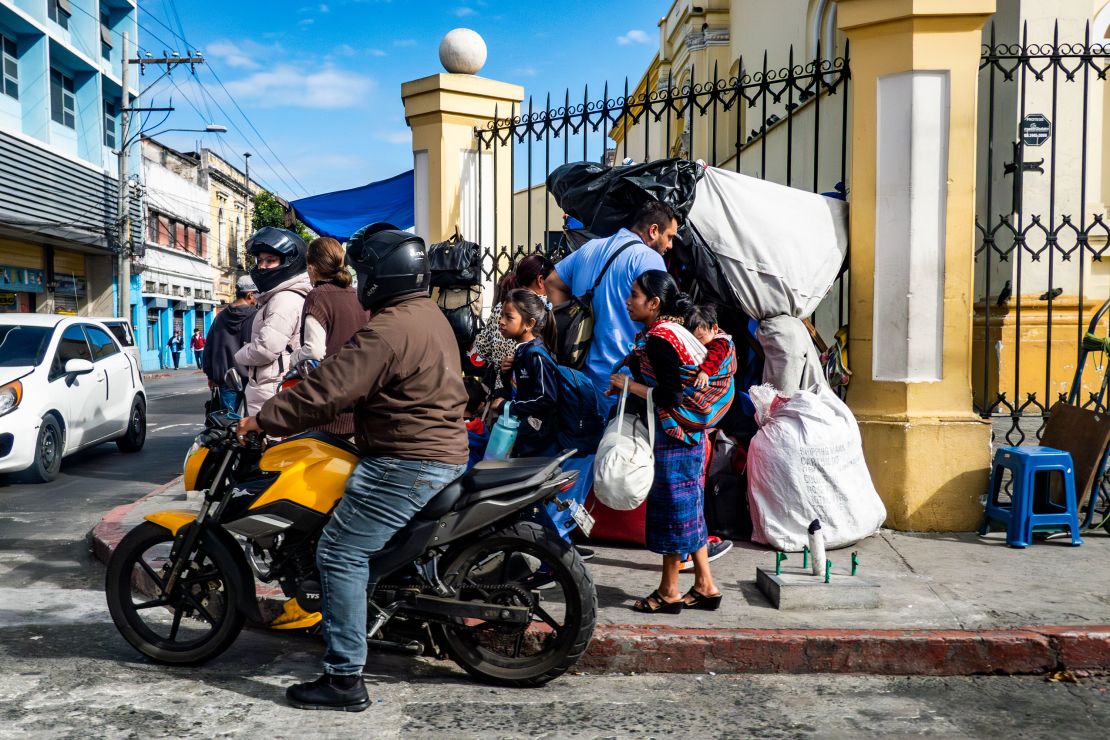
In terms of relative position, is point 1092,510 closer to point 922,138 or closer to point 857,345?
point 857,345

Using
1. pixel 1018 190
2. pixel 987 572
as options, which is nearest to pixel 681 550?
pixel 987 572

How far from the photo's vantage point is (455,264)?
704 cm

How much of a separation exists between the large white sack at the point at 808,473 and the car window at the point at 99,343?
7.71 metres

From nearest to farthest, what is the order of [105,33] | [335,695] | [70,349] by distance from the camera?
[335,695], [70,349], [105,33]

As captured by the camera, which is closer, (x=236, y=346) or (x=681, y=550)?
(x=681, y=550)

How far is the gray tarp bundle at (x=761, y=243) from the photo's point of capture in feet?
18.4

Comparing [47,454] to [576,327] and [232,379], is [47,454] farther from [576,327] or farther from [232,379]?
[576,327]

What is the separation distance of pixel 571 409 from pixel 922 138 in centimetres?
283

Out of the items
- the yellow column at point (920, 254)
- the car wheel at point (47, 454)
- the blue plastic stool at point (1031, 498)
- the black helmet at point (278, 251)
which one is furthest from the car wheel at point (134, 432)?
the blue plastic stool at point (1031, 498)

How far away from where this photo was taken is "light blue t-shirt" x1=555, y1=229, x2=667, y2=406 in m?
5.11

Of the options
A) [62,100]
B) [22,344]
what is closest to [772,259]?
[22,344]

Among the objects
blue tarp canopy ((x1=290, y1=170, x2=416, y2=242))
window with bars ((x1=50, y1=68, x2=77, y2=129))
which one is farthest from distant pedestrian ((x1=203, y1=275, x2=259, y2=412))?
window with bars ((x1=50, y1=68, x2=77, y2=129))

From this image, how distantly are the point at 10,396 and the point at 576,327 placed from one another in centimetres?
570

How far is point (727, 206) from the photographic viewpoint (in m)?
5.73
